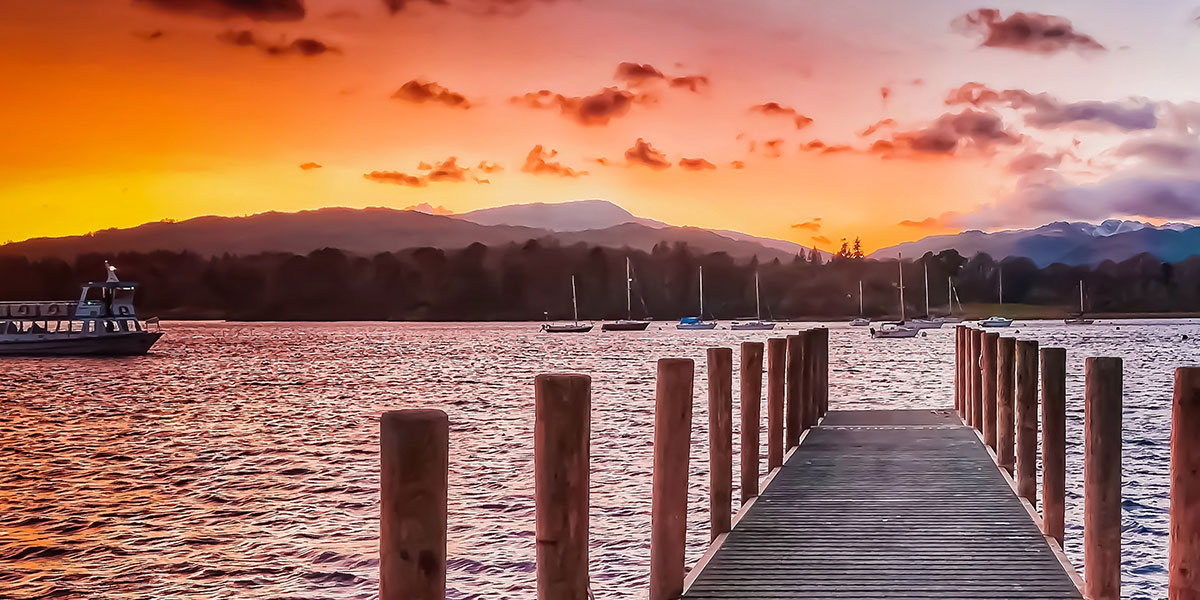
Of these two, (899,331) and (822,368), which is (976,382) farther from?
(899,331)

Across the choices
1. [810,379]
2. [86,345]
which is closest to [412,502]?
[810,379]

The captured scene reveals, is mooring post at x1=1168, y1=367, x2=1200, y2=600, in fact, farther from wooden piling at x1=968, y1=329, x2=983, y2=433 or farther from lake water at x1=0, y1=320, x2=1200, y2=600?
wooden piling at x1=968, y1=329, x2=983, y2=433

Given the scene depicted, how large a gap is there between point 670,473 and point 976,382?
9.93 metres

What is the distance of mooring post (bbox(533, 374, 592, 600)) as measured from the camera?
5.34m

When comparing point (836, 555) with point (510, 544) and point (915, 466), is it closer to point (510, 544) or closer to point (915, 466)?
point (915, 466)

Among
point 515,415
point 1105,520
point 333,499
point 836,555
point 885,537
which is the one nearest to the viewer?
point 1105,520

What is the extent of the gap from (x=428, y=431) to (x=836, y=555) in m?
4.38

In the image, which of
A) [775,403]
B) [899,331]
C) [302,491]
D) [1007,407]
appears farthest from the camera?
[899,331]

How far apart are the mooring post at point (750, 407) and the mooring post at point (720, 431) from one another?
1014 mm

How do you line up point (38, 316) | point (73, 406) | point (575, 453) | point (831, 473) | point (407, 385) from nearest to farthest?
point (575, 453), point (831, 473), point (73, 406), point (407, 385), point (38, 316)

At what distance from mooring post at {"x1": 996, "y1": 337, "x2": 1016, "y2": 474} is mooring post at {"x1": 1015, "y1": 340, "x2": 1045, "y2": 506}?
878mm

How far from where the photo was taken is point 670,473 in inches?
265

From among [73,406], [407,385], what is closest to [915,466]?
[73,406]

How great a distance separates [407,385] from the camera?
50.9 meters
